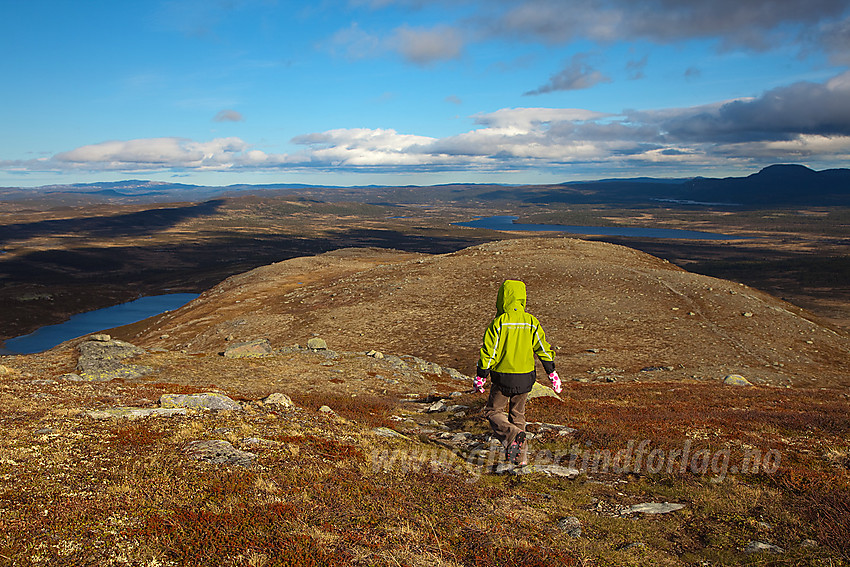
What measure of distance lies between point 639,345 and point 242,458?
32735 mm

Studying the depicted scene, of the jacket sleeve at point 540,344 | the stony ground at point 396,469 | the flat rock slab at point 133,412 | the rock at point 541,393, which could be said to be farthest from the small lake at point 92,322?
the jacket sleeve at point 540,344

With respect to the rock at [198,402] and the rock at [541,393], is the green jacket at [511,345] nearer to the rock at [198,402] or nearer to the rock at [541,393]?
the rock at [541,393]

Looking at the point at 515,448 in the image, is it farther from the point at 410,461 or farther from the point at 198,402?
the point at 198,402

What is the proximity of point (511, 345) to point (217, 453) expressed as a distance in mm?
7594

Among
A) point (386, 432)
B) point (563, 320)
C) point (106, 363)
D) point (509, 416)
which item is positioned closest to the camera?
point (509, 416)

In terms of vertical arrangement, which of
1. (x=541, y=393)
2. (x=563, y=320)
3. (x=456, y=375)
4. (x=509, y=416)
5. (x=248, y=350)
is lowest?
(x=456, y=375)

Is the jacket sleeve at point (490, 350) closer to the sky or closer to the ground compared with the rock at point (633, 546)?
closer to the sky

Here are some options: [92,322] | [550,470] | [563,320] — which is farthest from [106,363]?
[92,322]

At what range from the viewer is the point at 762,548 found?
26.1 ft

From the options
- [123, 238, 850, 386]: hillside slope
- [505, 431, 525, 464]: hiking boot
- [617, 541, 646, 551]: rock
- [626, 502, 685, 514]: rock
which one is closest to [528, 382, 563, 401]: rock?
[505, 431, 525, 464]: hiking boot

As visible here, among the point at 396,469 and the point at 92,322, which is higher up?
the point at 396,469

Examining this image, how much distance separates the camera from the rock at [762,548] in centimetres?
784

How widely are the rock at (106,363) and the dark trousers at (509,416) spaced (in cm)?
2005

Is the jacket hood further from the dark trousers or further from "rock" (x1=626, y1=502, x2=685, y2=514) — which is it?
"rock" (x1=626, y1=502, x2=685, y2=514)
